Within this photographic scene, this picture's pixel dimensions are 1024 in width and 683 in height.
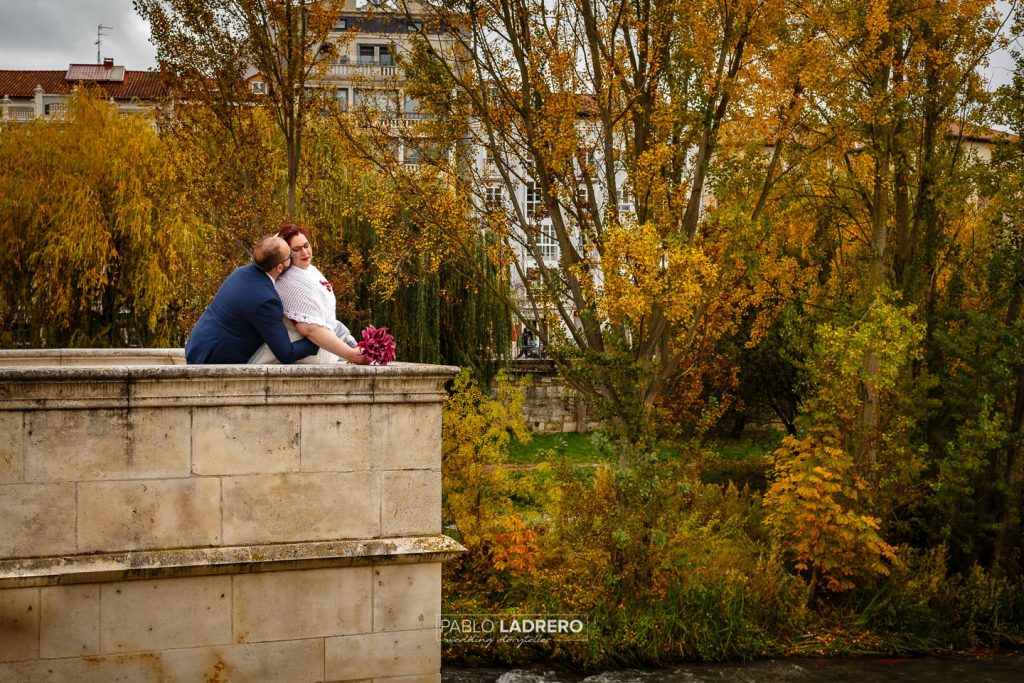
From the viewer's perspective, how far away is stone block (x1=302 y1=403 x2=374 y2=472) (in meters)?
5.96

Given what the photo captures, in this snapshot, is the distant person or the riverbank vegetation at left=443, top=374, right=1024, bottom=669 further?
the distant person

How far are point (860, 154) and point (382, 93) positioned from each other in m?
6.60

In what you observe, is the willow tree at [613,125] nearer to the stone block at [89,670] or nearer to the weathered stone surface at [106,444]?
the weathered stone surface at [106,444]

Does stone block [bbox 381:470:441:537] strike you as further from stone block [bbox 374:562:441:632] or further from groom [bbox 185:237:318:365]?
groom [bbox 185:237:318:365]

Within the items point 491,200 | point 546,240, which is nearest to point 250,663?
point 491,200

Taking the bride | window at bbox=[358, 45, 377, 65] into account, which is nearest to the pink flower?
the bride

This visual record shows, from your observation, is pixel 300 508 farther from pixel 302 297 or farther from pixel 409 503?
pixel 302 297

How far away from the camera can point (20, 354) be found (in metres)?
7.92

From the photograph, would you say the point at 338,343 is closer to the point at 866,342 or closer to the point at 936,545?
the point at 866,342

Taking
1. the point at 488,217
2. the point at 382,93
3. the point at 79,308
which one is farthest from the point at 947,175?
the point at 79,308

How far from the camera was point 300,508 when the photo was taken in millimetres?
5977

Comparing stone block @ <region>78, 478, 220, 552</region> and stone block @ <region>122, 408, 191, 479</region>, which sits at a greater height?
stone block @ <region>122, 408, 191, 479</region>

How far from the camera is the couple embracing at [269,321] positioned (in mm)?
6445

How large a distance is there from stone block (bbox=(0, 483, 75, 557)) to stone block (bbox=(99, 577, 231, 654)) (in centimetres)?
36
